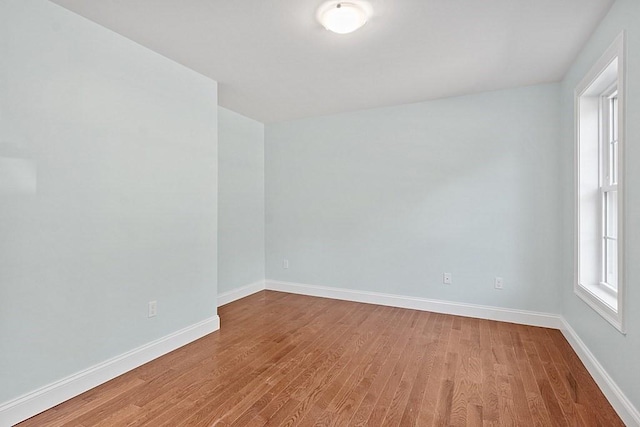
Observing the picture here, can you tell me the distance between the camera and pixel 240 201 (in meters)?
4.30

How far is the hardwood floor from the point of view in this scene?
186 centimetres

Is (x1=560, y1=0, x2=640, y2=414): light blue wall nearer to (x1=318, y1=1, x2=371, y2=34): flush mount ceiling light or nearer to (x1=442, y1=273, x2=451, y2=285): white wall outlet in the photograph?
(x1=442, y1=273, x2=451, y2=285): white wall outlet


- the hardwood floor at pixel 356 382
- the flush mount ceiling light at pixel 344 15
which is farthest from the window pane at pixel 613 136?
the flush mount ceiling light at pixel 344 15

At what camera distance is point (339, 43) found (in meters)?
2.41

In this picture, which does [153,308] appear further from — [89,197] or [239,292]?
[239,292]

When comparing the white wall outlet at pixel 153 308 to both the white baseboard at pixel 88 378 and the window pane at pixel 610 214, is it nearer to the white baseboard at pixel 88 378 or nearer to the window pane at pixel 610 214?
the white baseboard at pixel 88 378

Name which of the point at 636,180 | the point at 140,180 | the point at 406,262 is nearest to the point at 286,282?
the point at 406,262

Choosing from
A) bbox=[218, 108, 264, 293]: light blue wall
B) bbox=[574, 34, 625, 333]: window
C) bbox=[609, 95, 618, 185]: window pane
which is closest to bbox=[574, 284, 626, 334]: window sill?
bbox=[574, 34, 625, 333]: window

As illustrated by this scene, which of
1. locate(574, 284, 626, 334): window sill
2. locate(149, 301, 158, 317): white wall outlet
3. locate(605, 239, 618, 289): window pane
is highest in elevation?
locate(605, 239, 618, 289): window pane

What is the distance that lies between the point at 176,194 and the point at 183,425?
178 centimetres

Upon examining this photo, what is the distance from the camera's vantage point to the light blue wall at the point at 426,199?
3260 millimetres

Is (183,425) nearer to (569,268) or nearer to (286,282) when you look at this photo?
Result: (286,282)

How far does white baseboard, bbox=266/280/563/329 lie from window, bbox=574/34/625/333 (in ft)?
2.29

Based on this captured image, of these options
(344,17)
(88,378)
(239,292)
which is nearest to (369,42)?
(344,17)
